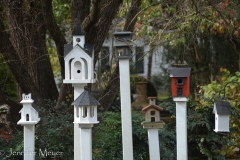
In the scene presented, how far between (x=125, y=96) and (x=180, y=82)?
0.68 m

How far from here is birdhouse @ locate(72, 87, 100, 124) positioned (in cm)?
588

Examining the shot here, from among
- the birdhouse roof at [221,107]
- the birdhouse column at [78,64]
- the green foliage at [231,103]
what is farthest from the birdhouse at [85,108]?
the green foliage at [231,103]

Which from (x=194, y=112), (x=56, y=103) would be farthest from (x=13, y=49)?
(x=194, y=112)

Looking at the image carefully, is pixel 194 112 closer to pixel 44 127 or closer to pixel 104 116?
pixel 104 116

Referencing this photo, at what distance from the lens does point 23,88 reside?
7.79 m

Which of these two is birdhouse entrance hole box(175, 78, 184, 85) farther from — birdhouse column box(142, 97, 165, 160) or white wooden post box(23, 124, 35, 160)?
white wooden post box(23, 124, 35, 160)

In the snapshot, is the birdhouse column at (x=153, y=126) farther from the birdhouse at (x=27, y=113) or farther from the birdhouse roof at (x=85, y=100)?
the birdhouse at (x=27, y=113)

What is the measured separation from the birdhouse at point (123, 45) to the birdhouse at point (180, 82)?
1.95ft

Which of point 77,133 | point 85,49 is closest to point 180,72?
point 85,49

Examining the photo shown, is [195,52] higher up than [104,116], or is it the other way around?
[195,52]

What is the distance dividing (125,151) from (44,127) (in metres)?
1.60

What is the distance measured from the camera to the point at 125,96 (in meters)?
6.31

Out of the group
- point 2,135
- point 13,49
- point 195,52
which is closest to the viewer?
point 2,135

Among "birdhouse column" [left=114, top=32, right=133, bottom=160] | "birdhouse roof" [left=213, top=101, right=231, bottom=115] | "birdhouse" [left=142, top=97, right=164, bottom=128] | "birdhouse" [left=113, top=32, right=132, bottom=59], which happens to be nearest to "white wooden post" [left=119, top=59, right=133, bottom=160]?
"birdhouse column" [left=114, top=32, right=133, bottom=160]
